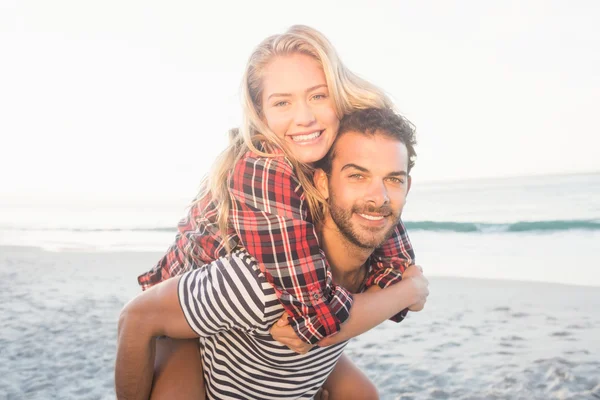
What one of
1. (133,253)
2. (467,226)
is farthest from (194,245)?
(467,226)

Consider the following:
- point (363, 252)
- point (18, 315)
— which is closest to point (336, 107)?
point (363, 252)

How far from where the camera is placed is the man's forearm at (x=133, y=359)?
2418mm

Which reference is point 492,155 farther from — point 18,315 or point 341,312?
point 341,312

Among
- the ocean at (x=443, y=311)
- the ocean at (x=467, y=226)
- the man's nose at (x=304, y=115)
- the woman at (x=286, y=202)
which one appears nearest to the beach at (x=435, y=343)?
the ocean at (x=443, y=311)

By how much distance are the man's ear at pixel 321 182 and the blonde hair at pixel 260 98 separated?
0.12ft

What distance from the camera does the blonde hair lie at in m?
2.71

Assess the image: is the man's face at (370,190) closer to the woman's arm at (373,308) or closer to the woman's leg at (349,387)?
the woman's arm at (373,308)

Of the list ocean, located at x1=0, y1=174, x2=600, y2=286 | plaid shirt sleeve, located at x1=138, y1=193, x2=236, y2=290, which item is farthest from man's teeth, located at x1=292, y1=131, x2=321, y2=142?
ocean, located at x1=0, y1=174, x2=600, y2=286

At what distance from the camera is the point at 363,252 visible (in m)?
2.63

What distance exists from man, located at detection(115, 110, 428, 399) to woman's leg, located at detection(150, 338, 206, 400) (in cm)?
6

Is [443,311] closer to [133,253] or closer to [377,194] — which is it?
[377,194]

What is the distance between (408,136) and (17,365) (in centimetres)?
457

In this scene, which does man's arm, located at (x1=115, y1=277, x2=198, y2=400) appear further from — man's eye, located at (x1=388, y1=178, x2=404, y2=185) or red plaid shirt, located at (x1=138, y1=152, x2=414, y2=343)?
man's eye, located at (x1=388, y1=178, x2=404, y2=185)

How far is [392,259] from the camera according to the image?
9.55ft
